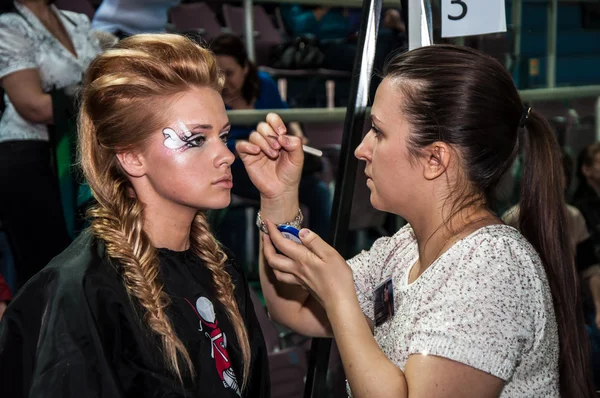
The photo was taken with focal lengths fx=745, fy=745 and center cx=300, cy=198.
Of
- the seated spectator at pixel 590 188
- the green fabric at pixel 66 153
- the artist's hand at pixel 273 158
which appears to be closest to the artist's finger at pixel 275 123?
the artist's hand at pixel 273 158

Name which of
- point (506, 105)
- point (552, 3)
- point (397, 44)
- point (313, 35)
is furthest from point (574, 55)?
point (506, 105)

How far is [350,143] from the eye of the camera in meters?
1.46

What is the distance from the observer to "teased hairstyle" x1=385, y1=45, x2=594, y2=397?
45.8 inches

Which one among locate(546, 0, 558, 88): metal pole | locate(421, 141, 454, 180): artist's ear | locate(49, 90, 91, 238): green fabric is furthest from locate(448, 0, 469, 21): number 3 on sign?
locate(546, 0, 558, 88): metal pole

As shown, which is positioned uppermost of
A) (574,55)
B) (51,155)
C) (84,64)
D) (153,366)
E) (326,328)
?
(84,64)

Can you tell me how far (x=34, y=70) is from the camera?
1.95 metres

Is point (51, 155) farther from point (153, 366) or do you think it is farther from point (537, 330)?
point (537, 330)

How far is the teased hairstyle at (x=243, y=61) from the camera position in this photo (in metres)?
2.93

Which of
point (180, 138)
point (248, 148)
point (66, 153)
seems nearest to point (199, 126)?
point (180, 138)

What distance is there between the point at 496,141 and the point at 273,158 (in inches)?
18.1

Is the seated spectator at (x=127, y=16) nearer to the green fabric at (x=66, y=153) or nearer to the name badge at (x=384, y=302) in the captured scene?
the green fabric at (x=66, y=153)

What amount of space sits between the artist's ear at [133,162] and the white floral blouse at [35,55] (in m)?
0.80

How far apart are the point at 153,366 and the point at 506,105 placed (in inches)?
27.2

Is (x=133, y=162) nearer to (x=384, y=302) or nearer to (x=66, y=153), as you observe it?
(x=384, y=302)
